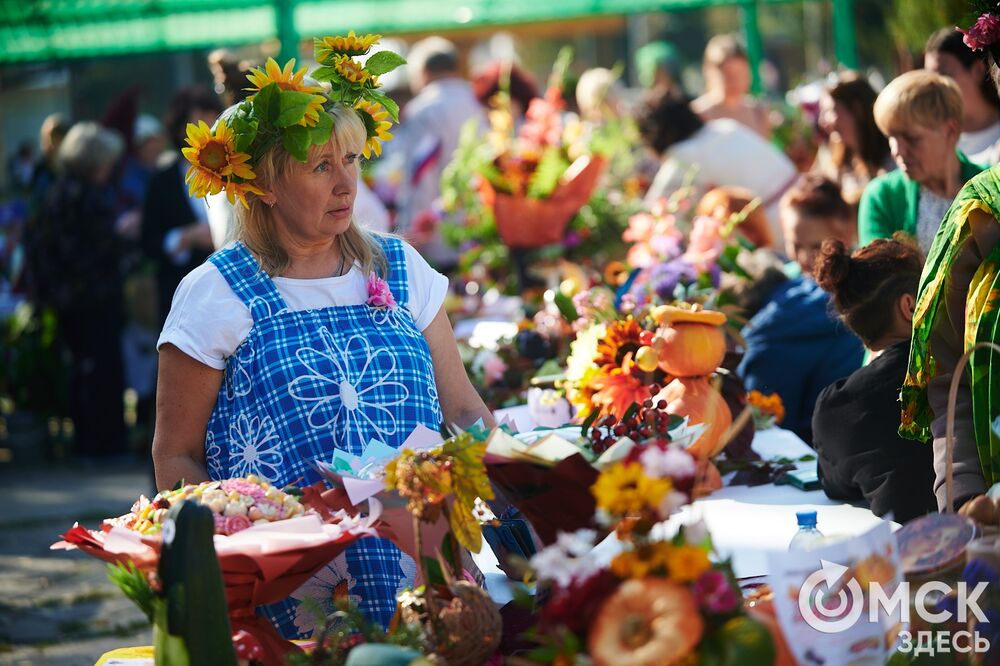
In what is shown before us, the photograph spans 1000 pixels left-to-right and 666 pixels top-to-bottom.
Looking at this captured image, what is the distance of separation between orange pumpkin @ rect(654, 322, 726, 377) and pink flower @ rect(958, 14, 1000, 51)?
0.97 m

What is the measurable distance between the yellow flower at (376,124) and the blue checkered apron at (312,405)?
352 mm

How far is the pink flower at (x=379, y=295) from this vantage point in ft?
8.30

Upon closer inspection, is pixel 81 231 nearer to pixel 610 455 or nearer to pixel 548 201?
pixel 548 201

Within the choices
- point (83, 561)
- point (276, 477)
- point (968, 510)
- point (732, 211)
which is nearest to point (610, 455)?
point (968, 510)

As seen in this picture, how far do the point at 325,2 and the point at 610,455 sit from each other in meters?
5.95

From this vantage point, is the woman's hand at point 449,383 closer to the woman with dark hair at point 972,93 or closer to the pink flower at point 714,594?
the pink flower at point 714,594

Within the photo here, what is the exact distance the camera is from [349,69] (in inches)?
101

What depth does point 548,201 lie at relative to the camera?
531cm

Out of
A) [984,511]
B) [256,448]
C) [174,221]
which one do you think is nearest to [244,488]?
[256,448]

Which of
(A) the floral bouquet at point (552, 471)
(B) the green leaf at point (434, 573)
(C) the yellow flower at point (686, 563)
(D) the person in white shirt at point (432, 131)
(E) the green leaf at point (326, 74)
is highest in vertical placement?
(D) the person in white shirt at point (432, 131)

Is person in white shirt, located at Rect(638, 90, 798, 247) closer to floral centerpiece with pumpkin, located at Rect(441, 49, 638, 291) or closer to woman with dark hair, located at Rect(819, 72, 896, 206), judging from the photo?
floral centerpiece with pumpkin, located at Rect(441, 49, 638, 291)

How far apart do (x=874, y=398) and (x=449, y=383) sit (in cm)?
92

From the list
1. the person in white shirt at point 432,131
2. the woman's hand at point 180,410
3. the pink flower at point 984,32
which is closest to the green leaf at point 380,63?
the woman's hand at point 180,410

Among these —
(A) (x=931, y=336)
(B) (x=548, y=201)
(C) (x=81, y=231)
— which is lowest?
(A) (x=931, y=336)
